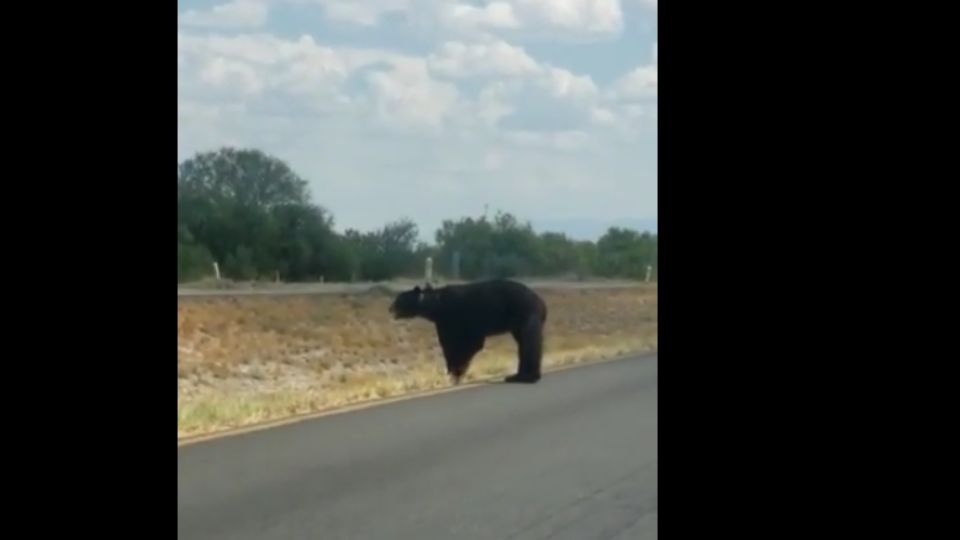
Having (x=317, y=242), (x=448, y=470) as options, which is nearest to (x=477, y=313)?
(x=317, y=242)

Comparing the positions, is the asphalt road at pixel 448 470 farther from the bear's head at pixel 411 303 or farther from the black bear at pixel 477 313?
the bear's head at pixel 411 303

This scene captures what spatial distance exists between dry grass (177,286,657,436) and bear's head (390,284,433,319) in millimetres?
28

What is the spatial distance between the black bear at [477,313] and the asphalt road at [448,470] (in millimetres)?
137

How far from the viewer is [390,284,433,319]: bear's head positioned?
2.78m

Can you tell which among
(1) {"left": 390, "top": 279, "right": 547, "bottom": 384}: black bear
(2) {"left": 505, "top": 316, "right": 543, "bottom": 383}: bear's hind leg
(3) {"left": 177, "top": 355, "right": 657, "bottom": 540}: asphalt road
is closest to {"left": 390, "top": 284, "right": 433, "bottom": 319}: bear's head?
(1) {"left": 390, "top": 279, "right": 547, "bottom": 384}: black bear

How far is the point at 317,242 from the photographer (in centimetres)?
273

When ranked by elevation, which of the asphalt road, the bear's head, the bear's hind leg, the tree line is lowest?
the asphalt road

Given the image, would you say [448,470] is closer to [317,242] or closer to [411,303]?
[411,303]

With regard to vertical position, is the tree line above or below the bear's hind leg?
above

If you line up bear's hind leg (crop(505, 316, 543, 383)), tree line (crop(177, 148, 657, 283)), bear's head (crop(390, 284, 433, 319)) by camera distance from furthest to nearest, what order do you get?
bear's hind leg (crop(505, 316, 543, 383)) < bear's head (crop(390, 284, 433, 319)) < tree line (crop(177, 148, 657, 283))

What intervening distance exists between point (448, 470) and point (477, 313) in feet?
1.97

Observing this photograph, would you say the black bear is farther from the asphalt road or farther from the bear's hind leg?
the asphalt road
